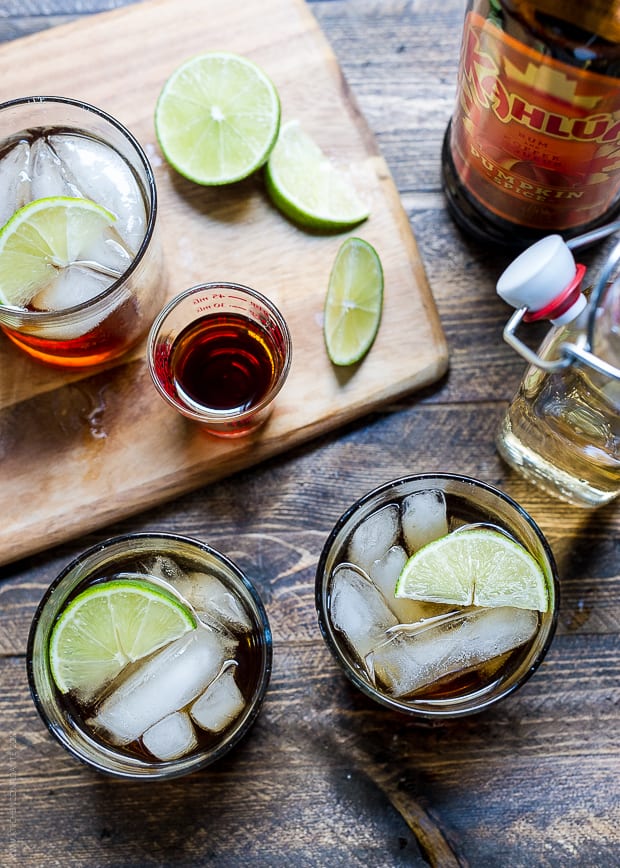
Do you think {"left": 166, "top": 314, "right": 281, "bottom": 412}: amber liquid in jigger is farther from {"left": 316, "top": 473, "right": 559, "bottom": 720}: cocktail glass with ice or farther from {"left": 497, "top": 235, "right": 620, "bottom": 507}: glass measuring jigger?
{"left": 497, "top": 235, "right": 620, "bottom": 507}: glass measuring jigger

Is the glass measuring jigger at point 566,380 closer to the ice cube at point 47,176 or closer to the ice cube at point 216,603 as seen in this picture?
the ice cube at point 216,603

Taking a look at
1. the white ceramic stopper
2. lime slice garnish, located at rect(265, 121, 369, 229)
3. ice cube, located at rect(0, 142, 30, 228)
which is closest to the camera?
the white ceramic stopper

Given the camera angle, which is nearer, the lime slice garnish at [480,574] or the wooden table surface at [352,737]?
the lime slice garnish at [480,574]

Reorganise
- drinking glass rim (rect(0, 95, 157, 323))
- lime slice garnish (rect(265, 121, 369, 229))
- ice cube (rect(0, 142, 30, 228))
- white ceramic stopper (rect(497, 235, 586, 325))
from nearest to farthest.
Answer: white ceramic stopper (rect(497, 235, 586, 325)), drinking glass rim (rect(0, 95, 157, 323)), ice cube (rect(0, 142, 30, 228)), lime slice garnish (rect(265, 121, 369, 229))

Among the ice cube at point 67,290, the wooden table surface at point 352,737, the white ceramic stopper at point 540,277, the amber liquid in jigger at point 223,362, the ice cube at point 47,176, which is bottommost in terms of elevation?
the wooden table surface at point 352,737

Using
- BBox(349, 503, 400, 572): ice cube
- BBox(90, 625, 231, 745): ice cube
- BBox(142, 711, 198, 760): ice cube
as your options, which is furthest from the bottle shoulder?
BBox(142, 711, 198, 760): ice cube

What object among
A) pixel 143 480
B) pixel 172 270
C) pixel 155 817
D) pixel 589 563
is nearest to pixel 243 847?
pixel 155 817

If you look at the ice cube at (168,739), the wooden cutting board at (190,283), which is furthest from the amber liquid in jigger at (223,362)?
the ice cube at (168,739)
